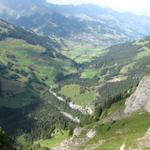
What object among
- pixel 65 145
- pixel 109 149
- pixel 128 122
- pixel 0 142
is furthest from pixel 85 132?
pixel 0 142

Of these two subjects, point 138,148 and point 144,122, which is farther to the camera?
point 144,122

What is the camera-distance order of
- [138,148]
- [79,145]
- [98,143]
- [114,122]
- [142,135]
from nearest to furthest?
[138,148] → [142,135] → [98,143] → [79,145] → [114,122]

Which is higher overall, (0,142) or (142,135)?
(0,142)

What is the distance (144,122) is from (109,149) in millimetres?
32937

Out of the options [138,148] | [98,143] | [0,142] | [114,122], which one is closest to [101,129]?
[114,122]

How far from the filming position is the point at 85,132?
645 feet

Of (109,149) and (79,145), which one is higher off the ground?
(109,149)

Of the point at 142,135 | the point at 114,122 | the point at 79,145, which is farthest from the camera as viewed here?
the point at 114,122

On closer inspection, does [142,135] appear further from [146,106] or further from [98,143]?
[146,106]

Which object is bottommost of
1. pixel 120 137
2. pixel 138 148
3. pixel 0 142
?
pixel 120 137

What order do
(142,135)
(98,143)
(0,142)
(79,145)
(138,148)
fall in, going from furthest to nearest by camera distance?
(79,145) → (98,143) → (142,135) → (138,148) → (0,142)

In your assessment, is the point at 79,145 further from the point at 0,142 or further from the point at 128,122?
the point at 0,142

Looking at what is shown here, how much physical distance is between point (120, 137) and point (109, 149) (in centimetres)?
1742

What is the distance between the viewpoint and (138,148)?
136 metres
